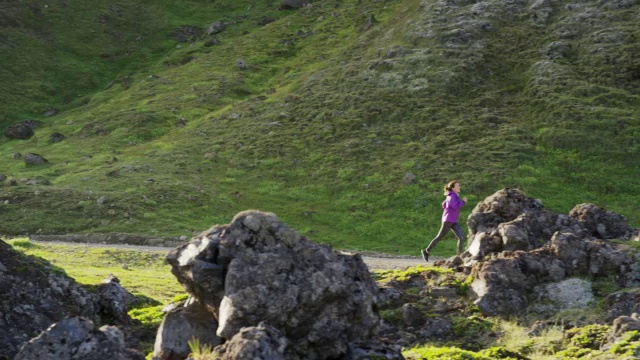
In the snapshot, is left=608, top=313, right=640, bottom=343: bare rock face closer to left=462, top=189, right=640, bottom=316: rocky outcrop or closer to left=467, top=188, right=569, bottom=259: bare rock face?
left=462, top=189, right=640, bottom=316: rocky outcrop

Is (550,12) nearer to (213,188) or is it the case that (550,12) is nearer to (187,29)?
(213,188)

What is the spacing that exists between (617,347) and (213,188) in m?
48.8

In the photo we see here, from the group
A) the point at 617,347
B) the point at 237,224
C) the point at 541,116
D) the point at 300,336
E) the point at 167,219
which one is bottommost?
the point at 167,219

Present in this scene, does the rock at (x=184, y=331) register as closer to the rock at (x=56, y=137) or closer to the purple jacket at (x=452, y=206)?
the purple jacket at (x=452, y=206)

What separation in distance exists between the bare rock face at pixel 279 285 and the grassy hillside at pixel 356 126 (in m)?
33.0

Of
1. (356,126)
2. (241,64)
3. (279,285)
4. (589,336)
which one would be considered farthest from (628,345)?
(241,64)

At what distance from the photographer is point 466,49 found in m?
77.7

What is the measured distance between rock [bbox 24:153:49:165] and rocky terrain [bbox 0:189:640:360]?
56.1m

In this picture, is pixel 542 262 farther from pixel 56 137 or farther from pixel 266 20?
pixel 266 20

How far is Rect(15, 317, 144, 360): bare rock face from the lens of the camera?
1109cm

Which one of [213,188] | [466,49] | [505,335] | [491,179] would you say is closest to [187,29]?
[466,49]

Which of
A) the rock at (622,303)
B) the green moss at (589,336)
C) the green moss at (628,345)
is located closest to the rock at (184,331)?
the green moss at (628,345)

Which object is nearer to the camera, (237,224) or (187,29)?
(237,224)

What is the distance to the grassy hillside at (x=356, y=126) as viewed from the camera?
54250mm
